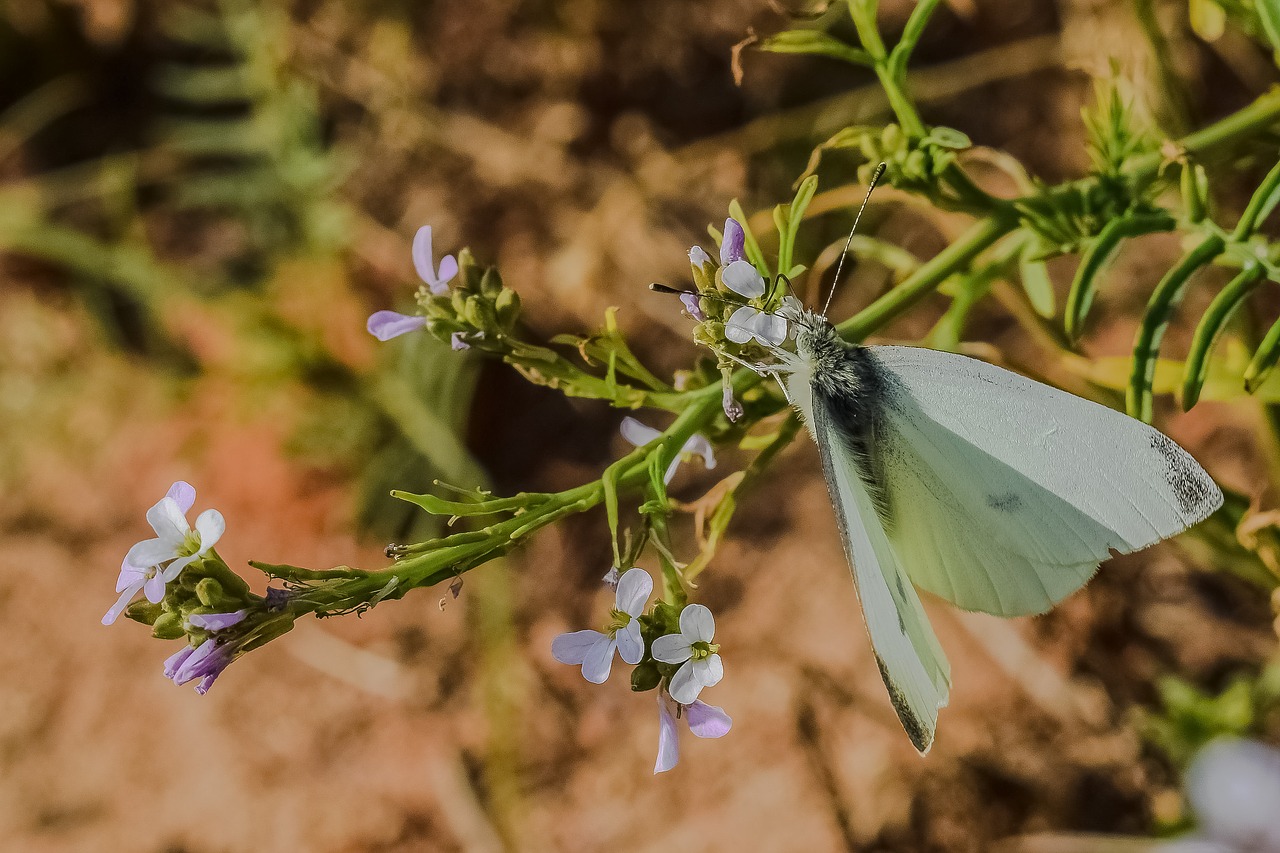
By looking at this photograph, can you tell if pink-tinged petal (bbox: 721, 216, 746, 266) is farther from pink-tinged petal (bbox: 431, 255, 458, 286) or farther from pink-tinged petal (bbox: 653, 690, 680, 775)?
pink-tinged petal (bbox: 653, 690, 680, 775)

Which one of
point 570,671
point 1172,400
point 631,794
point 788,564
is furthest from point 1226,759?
point 570,671

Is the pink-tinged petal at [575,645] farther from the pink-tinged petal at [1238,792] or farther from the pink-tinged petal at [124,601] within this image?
the pink-tinged petal at [1238,792]

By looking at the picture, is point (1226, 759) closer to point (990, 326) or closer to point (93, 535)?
point (990, 326)

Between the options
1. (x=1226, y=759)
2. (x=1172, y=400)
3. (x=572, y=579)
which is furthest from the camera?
(x=572, y=579)

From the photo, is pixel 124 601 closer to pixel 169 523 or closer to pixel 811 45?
pixel 169 523

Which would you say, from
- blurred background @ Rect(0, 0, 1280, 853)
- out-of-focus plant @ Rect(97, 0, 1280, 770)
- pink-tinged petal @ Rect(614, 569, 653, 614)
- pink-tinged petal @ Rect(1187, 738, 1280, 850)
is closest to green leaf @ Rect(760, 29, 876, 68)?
out-of-focus plant @ Rect(97, 0, 1280, 770)

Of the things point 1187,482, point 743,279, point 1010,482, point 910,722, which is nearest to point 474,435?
point 743,279
